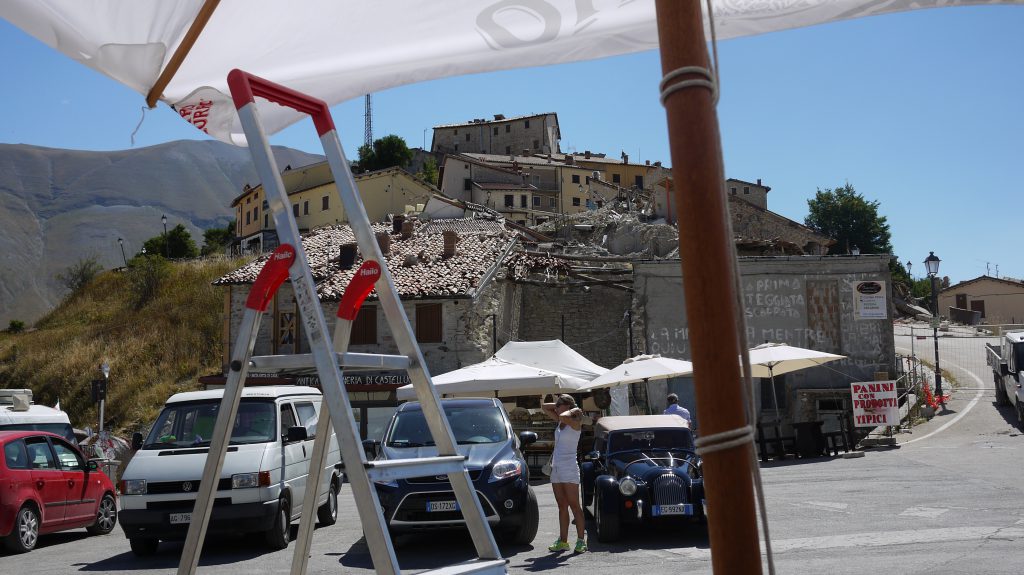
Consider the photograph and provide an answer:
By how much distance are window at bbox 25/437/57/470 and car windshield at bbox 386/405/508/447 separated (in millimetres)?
5076

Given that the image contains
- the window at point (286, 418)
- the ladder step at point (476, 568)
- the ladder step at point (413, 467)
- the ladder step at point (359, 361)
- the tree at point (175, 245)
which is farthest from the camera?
the tree at point (175, 245)

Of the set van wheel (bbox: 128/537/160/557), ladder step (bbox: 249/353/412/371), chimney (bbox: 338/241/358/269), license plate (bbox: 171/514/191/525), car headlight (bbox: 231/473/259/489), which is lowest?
van wheel (bbox: 128/537/160/557)

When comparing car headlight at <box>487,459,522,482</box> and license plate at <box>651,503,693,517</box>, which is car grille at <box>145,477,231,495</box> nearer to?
car headlight at <box>487,459,522,482</box>

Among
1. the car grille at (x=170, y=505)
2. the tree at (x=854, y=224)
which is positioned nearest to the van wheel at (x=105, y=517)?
the car grille at (x=170, y=505)

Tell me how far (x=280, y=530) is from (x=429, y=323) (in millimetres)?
20208

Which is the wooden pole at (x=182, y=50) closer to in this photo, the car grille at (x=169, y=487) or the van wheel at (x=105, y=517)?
the car grille at (x=169, y=487)

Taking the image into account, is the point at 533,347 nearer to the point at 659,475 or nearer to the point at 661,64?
the point at 659,475

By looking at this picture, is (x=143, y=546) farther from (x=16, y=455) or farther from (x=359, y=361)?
(x=359, y=361)

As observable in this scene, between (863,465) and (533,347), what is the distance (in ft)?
26.7

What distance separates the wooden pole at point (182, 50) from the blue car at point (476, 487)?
736cm

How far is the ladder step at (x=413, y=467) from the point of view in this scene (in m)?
2.67

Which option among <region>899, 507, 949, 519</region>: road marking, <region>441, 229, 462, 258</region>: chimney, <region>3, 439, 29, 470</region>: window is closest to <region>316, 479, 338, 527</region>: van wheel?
<region>3, 439, 29, 470</region>: window

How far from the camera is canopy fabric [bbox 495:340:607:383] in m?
21.4

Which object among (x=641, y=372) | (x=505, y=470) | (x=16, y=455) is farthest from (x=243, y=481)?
(x=641, y=372)
